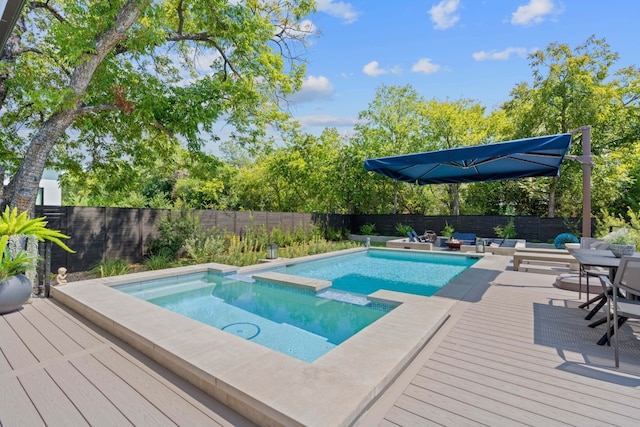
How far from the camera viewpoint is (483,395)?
6.69 feet

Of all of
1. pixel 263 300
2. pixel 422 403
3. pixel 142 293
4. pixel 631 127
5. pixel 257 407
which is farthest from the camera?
pixel 631 127

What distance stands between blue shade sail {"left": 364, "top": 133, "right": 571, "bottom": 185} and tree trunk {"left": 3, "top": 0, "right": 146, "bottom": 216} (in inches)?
211

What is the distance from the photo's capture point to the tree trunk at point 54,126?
18.1 feet

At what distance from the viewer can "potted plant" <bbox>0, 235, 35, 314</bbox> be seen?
3680 mm

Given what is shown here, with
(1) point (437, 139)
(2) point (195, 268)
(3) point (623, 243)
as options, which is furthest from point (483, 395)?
(1) point (437, 139)

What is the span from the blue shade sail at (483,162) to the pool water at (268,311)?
111 inches

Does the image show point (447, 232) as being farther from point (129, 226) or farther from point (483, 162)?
point (129, 226)

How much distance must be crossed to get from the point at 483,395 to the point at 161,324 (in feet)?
9.58

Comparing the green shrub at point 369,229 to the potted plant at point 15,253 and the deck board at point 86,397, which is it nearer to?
the potted plant at point 15,253

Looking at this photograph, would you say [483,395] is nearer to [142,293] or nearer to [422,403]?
[422,403]

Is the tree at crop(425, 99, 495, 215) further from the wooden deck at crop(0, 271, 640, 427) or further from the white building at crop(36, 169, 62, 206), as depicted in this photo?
the white building at crop(36, 169, 62, 206)

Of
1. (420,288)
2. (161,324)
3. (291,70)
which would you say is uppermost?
(291,70)

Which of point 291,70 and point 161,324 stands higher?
point 291,70

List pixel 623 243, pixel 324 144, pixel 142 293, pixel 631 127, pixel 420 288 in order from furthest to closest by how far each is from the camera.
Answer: pixel 324 144 < pixel 631 127 < pixel 420 288 < pixel 142 293 < pixel 623 243
